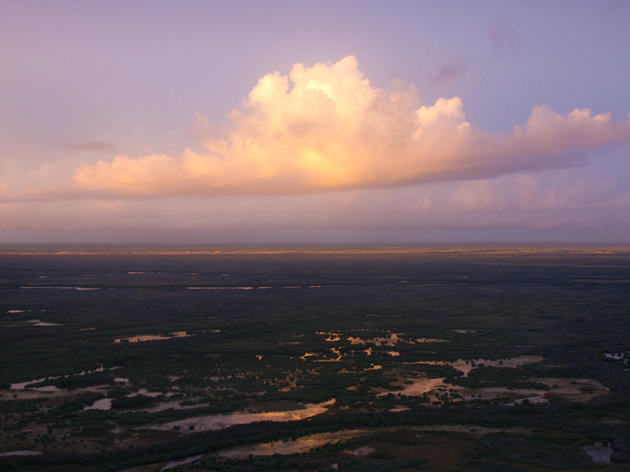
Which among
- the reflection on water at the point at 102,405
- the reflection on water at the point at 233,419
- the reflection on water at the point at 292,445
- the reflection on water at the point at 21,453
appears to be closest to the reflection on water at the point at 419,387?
the reflection on water at the point at 233,419

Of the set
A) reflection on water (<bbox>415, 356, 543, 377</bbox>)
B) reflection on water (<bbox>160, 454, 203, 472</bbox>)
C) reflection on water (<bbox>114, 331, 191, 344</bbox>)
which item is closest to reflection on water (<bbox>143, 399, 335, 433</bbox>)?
reflection on water (<bbox>160, 454, 203, 472</bbox>)

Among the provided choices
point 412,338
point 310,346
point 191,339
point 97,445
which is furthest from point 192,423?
point 412,338

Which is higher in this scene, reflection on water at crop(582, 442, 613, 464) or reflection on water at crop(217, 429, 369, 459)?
reflection on water at crop(217, 429, 369, 459)

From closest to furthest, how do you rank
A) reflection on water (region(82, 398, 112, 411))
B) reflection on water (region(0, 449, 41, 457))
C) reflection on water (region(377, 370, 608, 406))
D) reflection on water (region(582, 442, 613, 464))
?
reflection on water (region(582, 442, 613, 464)), reflection on water (region(0, 449, 41, 457)), reflection on water (region(82, 398, 112, 411)), reflection on water (region(377, 370, 608, 406))

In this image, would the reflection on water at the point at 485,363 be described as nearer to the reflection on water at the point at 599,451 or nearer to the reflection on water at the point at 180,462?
the reflection on water at the point at 599,451

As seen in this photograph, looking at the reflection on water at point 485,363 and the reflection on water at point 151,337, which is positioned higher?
the reflection on water at point 151,337

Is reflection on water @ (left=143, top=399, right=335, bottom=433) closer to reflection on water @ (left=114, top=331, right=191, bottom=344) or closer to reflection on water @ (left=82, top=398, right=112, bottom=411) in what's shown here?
reflection on water @ (left=82, top=398, right=112, bottom=411)

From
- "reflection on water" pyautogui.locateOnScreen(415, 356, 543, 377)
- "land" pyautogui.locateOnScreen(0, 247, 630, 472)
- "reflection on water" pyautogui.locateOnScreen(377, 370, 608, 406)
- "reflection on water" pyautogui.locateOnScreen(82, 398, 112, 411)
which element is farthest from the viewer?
"reflection on water" pyautogui.locateOnScreen(415, 356, 543, 377)

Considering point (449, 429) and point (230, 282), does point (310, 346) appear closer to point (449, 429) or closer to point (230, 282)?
point (449, 429)
